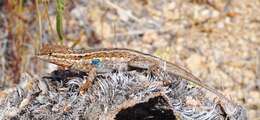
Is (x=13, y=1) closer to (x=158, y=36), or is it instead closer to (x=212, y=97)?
(x=158, y=36)

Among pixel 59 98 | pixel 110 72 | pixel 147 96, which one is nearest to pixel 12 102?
pixel 59 98

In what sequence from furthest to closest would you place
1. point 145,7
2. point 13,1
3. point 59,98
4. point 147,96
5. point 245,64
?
1. point 145,7
2. point 245,64
3. point 13,1
4. point 59,98
5. point 147,96

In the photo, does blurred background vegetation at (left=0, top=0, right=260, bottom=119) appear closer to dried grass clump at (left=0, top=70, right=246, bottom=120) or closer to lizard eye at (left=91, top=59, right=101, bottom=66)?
lizard eye at (left=91, top=59, right=101, bottom=66)

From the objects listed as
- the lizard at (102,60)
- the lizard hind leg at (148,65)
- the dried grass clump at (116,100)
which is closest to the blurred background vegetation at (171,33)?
the lizard at (102,60)

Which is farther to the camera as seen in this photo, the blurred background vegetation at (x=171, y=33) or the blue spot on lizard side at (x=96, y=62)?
the blurred background vegetation at (x=171, y=33)

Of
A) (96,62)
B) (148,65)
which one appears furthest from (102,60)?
(148,65)

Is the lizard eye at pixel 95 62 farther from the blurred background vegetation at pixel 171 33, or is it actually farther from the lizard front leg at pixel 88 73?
the blurred background vegetation at pixel 171 33

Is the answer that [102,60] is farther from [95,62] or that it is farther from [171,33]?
[171,33]

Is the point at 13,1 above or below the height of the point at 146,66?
above

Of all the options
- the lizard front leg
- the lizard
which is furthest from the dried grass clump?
the lizard
